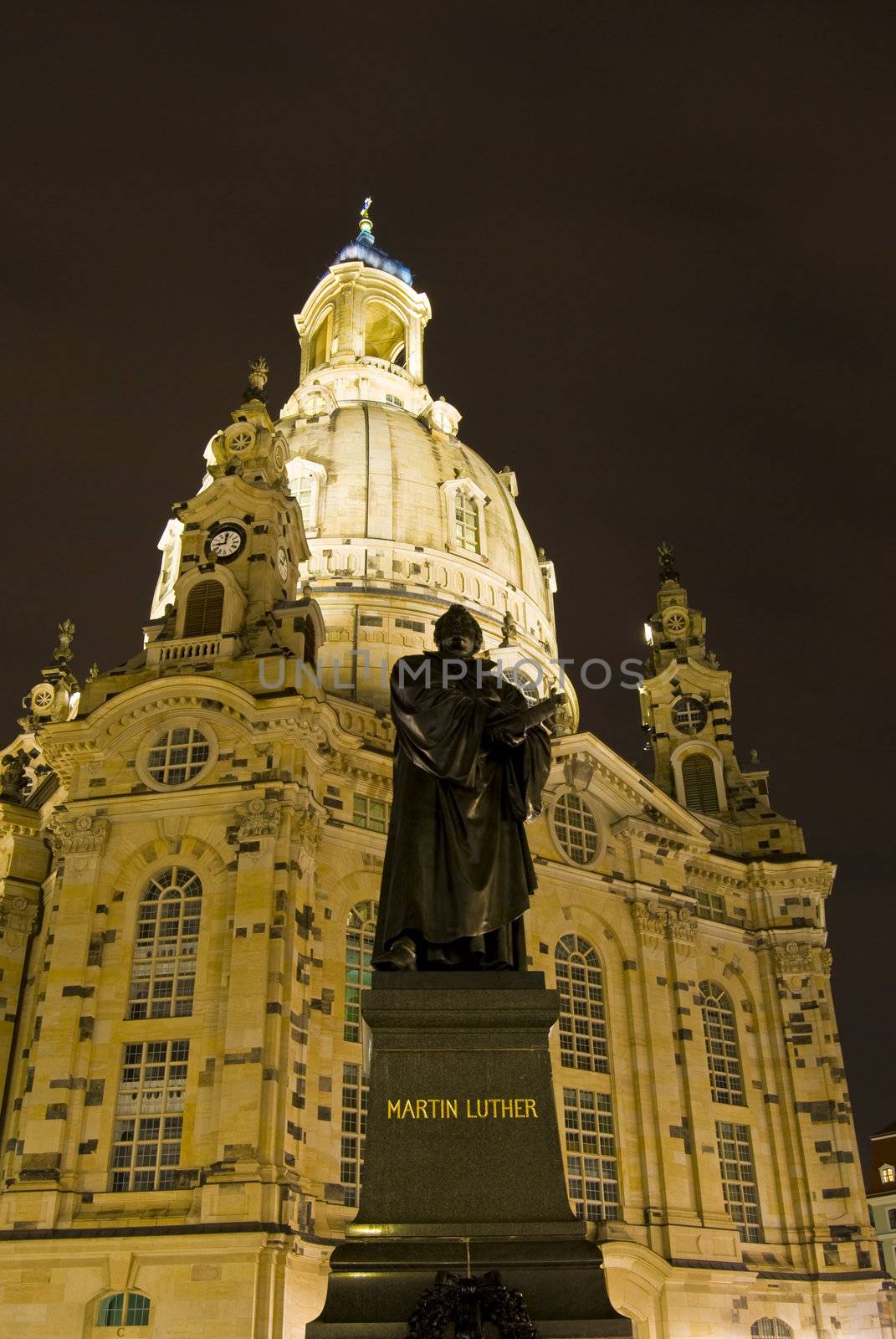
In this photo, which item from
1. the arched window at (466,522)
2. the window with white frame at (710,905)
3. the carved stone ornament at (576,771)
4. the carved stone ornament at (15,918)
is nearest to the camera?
the carved stone ornament at (15,918)

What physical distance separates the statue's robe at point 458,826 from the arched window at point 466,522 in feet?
147

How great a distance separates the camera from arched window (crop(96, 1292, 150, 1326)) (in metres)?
31.0

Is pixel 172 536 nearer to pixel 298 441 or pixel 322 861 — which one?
pixel 298 441

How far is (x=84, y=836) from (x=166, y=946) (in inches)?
170

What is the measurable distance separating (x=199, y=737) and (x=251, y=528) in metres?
8.91

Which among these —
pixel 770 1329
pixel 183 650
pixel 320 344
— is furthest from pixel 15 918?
pixel 320 344

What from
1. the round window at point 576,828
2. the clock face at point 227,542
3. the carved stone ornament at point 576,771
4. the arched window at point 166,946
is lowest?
the arched window at point 166,946

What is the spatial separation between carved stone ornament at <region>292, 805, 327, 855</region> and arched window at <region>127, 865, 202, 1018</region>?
10.7 feet

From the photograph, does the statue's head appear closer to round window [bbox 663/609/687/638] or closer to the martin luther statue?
the martin luther statue

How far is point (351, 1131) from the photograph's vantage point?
35.6 m

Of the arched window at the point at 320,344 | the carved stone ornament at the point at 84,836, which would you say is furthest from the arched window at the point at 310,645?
the arched window at the point at 320,344

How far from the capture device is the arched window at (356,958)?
3734 centimetres

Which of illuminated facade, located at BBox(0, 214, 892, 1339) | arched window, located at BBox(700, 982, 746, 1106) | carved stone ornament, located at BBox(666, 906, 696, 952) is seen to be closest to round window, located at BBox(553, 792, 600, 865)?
illuminated facade, located at BBox(0, 214, 892, 1339)

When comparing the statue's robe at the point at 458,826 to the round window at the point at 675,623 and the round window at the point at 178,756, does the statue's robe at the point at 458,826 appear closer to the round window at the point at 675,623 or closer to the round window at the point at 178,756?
the round window at the point at 178,756
